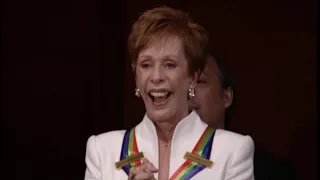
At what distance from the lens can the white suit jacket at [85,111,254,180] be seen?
150 centimetres

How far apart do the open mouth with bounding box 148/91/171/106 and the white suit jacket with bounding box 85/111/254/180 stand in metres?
0.07

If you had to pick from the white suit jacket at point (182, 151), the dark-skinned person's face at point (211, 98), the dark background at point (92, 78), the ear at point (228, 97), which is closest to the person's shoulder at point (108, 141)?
the white suit jacket at point (182, 151)

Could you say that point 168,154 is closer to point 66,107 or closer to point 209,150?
point 209,150

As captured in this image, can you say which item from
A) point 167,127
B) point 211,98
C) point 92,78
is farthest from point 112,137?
point 92,78

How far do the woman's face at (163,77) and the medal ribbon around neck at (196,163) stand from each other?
94mm

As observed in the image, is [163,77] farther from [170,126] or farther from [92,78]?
[92,78]

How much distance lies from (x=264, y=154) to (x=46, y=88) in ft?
2.59

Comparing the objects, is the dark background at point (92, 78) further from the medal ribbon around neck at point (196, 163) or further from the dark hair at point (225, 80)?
the medal ribbon around neck at point (196, 163)

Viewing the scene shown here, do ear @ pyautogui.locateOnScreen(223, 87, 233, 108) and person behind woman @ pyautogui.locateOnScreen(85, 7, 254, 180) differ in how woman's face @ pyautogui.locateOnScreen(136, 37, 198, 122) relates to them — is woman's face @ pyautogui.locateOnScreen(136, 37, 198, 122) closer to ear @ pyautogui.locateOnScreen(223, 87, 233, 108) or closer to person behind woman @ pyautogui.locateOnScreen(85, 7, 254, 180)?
person behind woman @ pyautogui.locateOnScreen(85, 7, 254, 180)

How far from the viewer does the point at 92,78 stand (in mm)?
2307

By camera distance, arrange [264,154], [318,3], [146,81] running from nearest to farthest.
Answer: [146,81] < [264,154] < [318,3]

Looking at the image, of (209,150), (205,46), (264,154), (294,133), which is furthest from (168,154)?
(294,133)

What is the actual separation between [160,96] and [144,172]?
0.19 meters

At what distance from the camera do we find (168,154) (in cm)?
155
